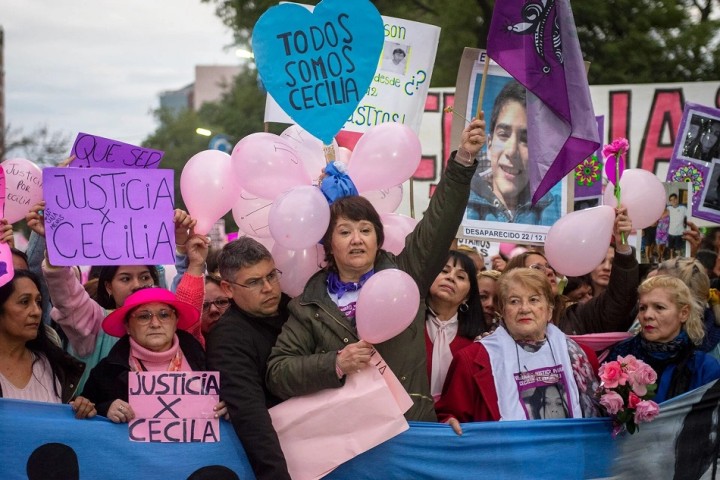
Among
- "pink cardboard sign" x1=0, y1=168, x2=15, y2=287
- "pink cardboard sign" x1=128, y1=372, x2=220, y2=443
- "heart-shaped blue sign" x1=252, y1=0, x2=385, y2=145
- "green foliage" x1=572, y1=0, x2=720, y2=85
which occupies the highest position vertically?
"green foliage" x1=572, y1=0, x2=720, y2=85

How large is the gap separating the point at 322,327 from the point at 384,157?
2.94ft

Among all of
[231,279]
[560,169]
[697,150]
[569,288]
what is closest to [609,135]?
[697,150]

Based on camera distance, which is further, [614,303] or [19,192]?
[614,303]

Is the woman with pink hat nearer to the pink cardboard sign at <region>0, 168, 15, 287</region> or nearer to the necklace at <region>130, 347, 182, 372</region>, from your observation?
the necklace at <region>130, 347, 182, 372</region>

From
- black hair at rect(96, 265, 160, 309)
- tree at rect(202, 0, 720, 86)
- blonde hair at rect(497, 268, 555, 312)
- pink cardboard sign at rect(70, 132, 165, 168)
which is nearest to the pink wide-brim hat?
black hair at rect(96, 265, 160, 309)

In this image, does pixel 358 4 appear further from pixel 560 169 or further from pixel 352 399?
pixel 352 399

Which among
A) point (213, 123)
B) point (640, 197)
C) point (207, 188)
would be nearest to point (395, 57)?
point (640, 197)

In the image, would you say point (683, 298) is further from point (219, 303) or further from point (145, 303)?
point (145, 303)

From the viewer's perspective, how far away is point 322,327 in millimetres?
4176

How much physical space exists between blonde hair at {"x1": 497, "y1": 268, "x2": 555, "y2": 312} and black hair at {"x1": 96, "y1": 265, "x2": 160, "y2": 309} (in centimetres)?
175

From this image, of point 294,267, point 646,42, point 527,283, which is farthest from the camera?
point 646,42

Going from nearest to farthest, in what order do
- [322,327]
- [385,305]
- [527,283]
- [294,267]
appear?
[385,305] → [322,327] → [527,283] → [294,267]

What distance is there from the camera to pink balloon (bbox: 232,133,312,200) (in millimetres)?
4539

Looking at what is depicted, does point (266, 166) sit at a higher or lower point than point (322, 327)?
higher
